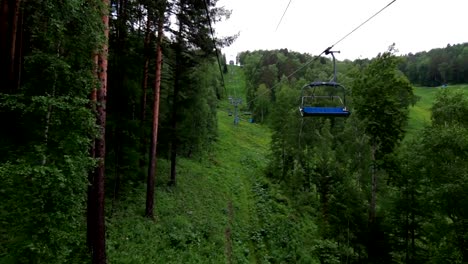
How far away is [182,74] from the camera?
66.0 feet

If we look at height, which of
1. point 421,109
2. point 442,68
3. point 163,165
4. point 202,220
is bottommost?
point 202,220

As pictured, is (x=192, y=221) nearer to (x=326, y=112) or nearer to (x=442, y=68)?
(x=326, y=112)

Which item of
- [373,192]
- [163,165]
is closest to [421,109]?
[373,192]

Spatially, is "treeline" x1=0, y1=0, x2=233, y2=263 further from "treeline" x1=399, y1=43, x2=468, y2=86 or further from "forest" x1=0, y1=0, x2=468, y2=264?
"treeline" x1=399, y1=43, x2=468, y2=86

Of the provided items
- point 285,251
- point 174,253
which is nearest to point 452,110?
point 285,251

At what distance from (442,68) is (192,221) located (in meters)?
136

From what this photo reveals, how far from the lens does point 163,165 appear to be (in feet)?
83.8

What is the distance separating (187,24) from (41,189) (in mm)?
11917

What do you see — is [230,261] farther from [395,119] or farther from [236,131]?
[236,131]

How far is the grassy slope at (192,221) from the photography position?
12805 millimetres

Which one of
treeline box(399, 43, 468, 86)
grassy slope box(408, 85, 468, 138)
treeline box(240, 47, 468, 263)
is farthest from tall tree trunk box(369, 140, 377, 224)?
treeline box(399, 43, 468, 86)

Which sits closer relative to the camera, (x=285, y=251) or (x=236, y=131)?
(x=285, y=251)

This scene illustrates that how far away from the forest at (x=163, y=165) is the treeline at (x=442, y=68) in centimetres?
10969

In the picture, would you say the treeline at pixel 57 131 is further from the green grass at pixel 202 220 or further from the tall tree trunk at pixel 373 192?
the tall tree trunk at pixel 373 192
